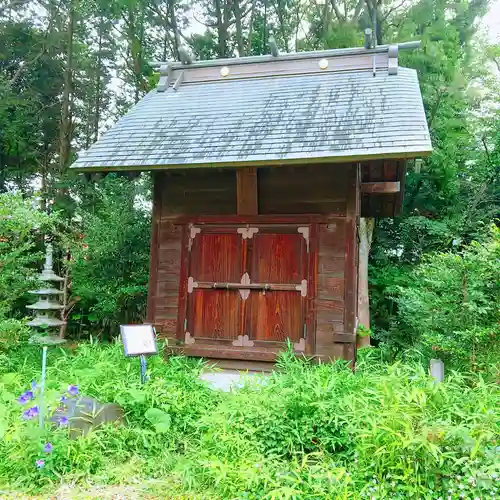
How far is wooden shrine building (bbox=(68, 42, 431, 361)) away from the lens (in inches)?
229

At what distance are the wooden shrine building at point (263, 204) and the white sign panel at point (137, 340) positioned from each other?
1.84 meters

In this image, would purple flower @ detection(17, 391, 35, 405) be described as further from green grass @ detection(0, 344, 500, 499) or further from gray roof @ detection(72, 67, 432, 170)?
gray roof @ detection(72, 67, 432, 170)

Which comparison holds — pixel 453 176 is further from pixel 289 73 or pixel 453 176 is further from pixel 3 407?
pixel 3 407

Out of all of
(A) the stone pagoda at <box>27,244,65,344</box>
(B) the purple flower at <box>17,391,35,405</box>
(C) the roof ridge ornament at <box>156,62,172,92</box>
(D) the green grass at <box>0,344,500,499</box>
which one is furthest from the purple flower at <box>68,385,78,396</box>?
(C) the roof ridge ornament at <box>156,62,172,92</box>

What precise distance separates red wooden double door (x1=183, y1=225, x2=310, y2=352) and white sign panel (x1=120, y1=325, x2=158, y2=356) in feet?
6.15

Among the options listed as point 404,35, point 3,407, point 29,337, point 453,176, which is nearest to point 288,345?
point 3,407

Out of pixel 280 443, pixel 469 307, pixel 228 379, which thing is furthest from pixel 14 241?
pixel 469 307

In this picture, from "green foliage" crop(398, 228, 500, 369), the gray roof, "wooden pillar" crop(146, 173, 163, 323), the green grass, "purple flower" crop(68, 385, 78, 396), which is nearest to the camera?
the green grass

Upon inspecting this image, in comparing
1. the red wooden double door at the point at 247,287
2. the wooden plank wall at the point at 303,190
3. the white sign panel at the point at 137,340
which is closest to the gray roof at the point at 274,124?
the wooden plank wall at the point at 303,190

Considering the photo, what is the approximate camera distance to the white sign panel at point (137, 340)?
4.39 meters

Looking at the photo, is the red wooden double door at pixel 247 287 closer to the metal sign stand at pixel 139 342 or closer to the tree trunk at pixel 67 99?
the metal sign stand at pixel 139 342

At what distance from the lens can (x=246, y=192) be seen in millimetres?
6301

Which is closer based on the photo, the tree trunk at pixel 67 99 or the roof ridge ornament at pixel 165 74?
the roof ridge ornament at pixel 165 74

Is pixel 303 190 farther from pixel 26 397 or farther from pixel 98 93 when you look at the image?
pixel 98 93
